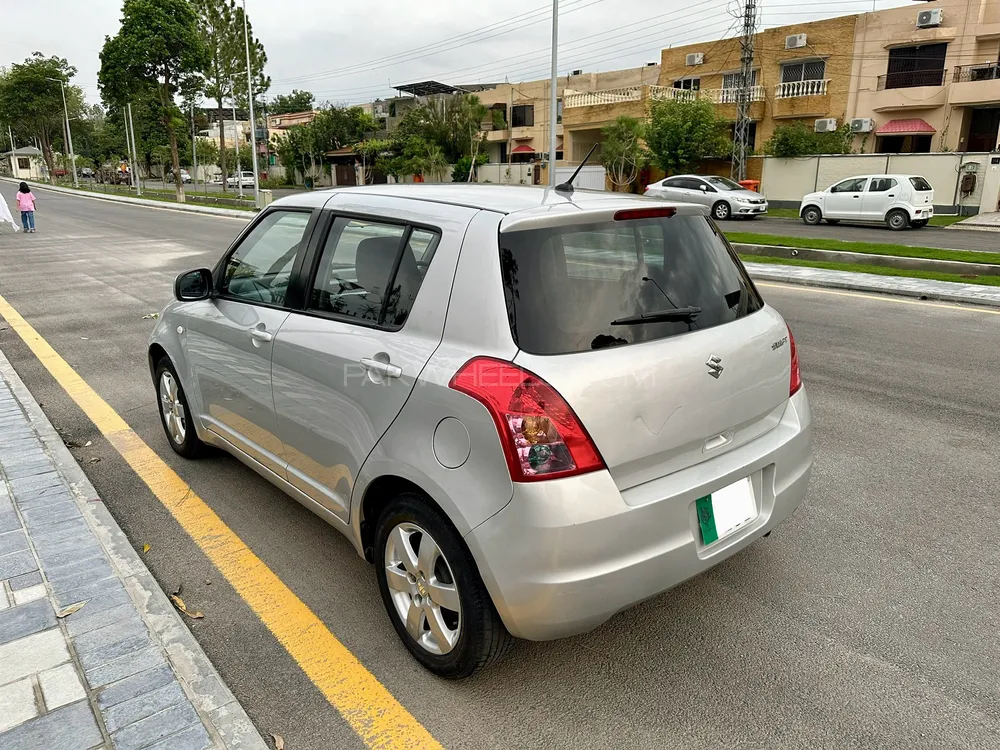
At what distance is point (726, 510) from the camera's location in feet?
8.80

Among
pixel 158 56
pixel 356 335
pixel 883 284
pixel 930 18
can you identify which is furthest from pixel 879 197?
pixel 158 56

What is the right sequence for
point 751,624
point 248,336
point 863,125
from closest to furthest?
point 751,624 < point 248,336 < point 863,125

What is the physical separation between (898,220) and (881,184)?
1.20m

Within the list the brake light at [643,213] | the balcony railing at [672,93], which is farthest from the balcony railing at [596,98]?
the brake light at [643,213]

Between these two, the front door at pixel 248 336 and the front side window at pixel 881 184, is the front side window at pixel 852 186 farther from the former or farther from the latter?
the front door at pixel 248 336

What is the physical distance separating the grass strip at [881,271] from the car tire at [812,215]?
11219mm

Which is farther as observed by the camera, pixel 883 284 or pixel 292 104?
pixel 292 104

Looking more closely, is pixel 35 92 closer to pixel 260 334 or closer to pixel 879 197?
pixel 879 197

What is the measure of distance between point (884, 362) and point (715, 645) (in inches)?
197

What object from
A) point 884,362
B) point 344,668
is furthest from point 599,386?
point 884,362

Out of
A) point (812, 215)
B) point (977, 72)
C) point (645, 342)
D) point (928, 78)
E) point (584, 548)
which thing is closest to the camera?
point (584, 548)

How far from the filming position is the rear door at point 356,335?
8.84 feet

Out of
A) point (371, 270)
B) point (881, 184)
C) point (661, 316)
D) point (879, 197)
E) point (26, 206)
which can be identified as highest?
point (881, 184)

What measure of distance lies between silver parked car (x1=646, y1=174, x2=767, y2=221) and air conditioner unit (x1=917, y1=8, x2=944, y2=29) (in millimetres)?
13363
